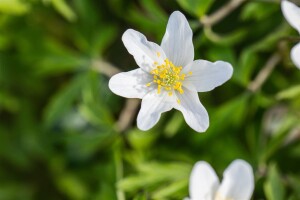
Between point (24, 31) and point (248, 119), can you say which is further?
point (24, 31)

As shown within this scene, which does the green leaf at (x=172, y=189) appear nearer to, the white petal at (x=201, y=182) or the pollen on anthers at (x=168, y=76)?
the white petal at (x=201, y=182)

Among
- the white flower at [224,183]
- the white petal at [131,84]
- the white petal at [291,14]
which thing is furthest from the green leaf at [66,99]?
the white petal at [291,14]

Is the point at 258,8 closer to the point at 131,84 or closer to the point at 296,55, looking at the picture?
the point at 296,55

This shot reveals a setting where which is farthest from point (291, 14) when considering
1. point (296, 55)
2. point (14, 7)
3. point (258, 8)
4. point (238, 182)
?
point (14, 7)

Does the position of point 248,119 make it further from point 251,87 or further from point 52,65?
point 52,65

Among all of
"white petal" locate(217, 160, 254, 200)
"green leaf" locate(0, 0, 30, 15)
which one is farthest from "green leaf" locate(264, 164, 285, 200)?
"green leaf" locate(0, 0, 30, 15)

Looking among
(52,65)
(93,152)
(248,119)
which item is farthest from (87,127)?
(248,119)
